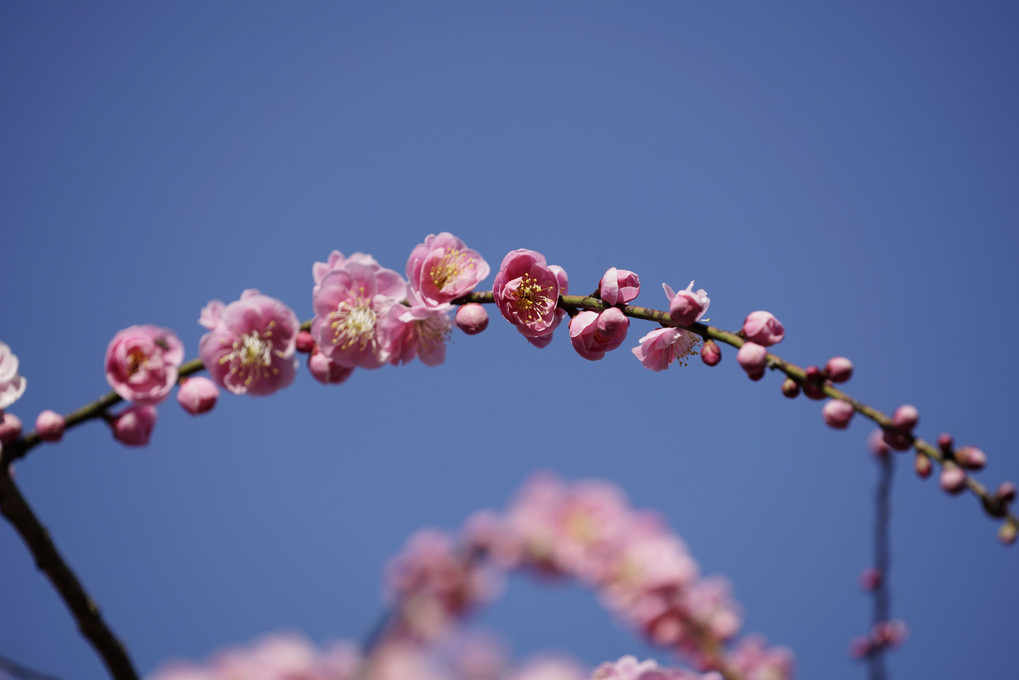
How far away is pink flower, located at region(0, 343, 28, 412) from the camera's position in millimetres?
1539

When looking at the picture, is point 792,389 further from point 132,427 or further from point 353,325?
point 132,427

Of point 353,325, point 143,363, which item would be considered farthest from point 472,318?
point 143,363

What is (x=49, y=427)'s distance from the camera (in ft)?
4.64

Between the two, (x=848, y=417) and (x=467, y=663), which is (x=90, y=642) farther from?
(x=467, y=663)

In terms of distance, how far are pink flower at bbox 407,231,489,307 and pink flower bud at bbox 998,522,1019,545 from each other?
1275 mm

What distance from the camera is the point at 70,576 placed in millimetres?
1316

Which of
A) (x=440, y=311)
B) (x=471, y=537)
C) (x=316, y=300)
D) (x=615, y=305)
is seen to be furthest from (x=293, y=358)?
(x=471, y=537)

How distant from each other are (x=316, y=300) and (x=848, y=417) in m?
1.32

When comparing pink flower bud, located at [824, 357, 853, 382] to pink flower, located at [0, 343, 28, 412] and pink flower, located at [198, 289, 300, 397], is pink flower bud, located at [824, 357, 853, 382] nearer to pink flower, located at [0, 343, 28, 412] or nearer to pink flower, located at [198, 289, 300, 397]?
pink flower, located at [198, 289, 300, 397]

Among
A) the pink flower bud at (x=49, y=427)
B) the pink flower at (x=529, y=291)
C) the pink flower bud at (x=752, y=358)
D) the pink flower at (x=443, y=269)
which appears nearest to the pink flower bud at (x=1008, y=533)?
the pink flower bud at (x=752, y=358)

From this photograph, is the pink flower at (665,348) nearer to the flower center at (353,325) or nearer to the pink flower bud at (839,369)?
the pink flower bud at (839,369)

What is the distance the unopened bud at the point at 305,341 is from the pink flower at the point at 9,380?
68 cm

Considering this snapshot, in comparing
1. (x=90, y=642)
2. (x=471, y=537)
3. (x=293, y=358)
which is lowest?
(x=90, y=642)

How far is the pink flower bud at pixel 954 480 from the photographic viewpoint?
126cm
